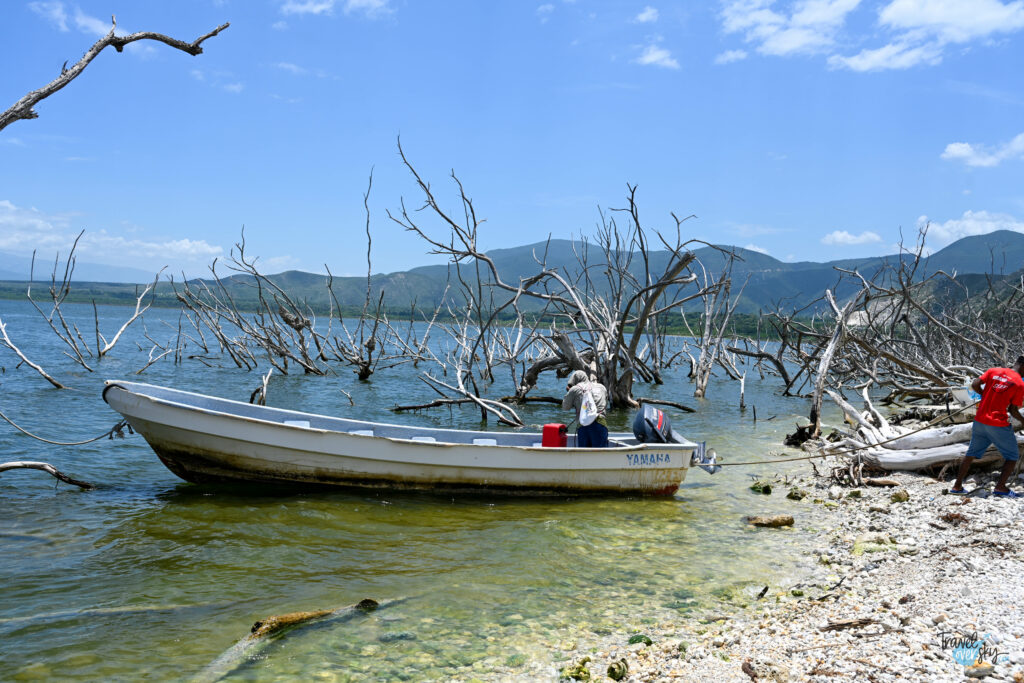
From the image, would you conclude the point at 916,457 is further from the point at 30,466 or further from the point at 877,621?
the point at 30,466

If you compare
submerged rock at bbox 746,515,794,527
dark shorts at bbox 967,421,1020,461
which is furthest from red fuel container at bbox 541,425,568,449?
dark shorts at bbox 967,421,1020,461

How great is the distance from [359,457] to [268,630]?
4.08 m

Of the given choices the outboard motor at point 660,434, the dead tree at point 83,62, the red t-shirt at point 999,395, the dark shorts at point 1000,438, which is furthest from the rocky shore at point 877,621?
the dead tree at point 83,62

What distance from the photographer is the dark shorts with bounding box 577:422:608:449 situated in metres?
10.0

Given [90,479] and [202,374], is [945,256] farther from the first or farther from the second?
[90,479]

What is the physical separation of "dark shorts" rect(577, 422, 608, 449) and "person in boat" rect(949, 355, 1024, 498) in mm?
4660

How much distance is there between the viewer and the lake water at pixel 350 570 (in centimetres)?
512

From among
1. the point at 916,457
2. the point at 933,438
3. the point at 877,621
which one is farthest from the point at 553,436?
the point at 877,621

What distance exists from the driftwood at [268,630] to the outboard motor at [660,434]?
532 centimetres

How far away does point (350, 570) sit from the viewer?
6.98m

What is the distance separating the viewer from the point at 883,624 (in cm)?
481

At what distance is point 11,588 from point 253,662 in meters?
3.08

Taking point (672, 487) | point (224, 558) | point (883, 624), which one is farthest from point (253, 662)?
point (672, 487)

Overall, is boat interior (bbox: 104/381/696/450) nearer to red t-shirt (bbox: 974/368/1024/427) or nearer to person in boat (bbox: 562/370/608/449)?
person in boat (bbox: 562/370/608/449)
